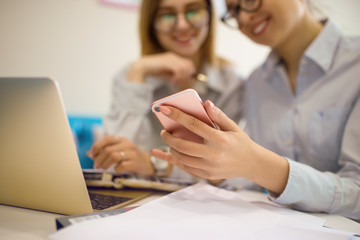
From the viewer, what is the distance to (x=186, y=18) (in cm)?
101

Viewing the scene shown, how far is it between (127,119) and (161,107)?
1.98ft

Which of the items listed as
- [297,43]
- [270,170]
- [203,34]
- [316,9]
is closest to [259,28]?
[297,43]

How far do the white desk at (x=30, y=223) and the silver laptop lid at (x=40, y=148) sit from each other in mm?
23

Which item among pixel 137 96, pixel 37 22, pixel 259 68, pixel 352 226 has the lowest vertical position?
pixel 352 226

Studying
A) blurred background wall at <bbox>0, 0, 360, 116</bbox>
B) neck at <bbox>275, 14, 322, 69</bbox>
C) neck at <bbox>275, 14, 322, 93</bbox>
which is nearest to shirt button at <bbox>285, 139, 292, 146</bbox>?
neck at <bbox>275, 14, 322, 93</bbox>

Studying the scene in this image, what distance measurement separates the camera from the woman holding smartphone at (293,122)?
1.42 feet

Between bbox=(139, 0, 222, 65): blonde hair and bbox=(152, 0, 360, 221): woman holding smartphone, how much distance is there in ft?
0.92

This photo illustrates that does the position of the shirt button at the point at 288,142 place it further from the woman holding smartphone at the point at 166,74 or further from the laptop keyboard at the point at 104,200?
the laptop keyboard at the point at 104,200

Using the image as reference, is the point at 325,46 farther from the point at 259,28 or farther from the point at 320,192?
the point at 320,192

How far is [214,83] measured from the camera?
1.11 m

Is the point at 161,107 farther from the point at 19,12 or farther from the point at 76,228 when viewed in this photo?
the point at 19,12

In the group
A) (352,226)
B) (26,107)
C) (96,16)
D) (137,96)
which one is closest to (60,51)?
(96,16)

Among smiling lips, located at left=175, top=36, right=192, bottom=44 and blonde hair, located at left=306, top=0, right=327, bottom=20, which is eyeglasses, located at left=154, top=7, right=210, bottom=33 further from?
blonde hair, located at left=306, top=0, right=327, bottom=20

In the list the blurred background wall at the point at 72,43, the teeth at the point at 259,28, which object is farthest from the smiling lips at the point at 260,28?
the blurred background wall at the point at 72,43
